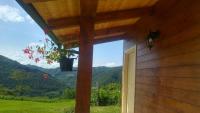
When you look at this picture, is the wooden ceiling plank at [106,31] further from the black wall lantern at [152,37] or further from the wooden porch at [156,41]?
the black wall lantern at [152,37]

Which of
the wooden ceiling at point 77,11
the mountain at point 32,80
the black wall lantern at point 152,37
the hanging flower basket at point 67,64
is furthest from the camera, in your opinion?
the mountain at point 32,80

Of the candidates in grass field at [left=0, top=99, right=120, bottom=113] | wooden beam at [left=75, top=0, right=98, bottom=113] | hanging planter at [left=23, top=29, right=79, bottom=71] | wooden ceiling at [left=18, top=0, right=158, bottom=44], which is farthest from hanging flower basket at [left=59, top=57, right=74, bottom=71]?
grass field at [left=0, top=99, right=120, bottom=113]

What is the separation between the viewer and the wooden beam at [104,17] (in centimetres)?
512

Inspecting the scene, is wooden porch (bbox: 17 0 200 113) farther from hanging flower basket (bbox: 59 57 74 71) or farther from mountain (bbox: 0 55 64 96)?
mountain (bbox: 0 55 64 96)

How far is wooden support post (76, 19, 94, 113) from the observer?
433 cm

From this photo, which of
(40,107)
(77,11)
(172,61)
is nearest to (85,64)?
(77,11)

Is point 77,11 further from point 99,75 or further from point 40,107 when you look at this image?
point 99,75

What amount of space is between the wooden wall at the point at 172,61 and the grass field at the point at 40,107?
15.2 ft

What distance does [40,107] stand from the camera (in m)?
11.9

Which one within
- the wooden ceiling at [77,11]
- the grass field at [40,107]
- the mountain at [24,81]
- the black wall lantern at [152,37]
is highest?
the wooden ceiling at [77,11]

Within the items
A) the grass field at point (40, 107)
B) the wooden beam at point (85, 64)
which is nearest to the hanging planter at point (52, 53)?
the wooden beam at point (85, 64)

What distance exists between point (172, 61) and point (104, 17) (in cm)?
130

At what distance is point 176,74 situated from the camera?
418cm

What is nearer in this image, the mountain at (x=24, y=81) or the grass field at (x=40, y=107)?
the grass field at (x=40, y=107)
